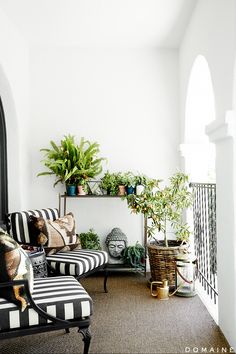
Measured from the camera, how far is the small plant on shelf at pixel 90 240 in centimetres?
469

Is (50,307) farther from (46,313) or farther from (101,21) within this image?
(101,21)

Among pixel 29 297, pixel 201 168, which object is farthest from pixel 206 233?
pixel 29 297

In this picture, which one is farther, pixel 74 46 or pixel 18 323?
pixel 74 46

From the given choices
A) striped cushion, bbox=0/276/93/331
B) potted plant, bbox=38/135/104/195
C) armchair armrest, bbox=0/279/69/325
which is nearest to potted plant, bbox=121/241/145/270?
potted plant, bbox=38/135/104/195

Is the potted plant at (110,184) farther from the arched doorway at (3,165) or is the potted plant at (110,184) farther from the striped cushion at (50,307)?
the striped cushion at (50,307)

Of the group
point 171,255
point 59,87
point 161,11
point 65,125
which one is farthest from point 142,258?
point 161,11

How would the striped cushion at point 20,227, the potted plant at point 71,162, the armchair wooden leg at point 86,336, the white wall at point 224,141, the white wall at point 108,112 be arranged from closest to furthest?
Answer: the armchair wooden leg at point 86,336, the white wall at point 224,141, the striped cushion at point 20,227, the potted plant at point 71,162, the white wall at point 108,112

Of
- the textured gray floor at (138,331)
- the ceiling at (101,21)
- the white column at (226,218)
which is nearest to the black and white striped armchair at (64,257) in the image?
the textured gray floor at (138,331)

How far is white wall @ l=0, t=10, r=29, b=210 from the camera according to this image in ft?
13.7

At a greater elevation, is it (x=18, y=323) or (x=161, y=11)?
(x=161, y=11)

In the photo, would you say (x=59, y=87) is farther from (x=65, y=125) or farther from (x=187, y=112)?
(x=187, y=112)

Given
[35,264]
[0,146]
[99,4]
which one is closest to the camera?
[35,264]

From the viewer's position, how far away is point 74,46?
16.2 ft

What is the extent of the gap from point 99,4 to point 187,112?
166 cm
